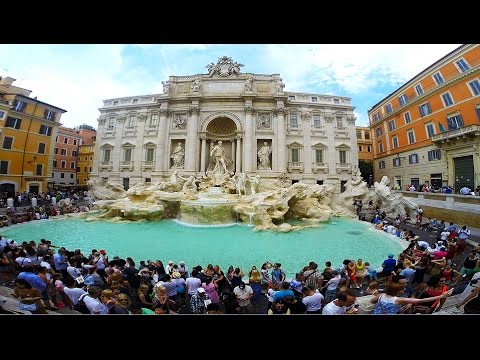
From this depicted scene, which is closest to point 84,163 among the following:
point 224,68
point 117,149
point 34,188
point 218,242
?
point 117,149

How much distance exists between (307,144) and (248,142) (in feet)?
16.5

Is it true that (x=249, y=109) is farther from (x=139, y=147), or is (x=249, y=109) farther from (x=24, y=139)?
(x=24, y=139)

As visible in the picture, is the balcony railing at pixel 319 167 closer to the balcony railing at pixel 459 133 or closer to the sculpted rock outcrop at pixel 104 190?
the balcony railing at pixel 459 133

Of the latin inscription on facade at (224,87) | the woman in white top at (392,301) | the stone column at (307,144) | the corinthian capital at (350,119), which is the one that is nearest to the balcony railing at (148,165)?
the latin inscription on facade at (224,87)

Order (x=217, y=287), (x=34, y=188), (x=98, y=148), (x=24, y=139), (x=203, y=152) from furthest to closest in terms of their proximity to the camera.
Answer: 1. (x=203, y=152)
2. (x=98, y=148)
3. (x=34, y=188)
4. (x=24, y=139)
5. (x=217, y=287)

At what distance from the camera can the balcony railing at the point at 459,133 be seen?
7363mm

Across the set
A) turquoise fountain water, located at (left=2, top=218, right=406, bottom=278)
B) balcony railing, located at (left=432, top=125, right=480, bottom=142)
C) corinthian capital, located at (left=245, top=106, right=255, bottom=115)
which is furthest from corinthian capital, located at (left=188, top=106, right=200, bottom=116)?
balcony railing, located at (left=432, top=125, right=480, bottom=142)

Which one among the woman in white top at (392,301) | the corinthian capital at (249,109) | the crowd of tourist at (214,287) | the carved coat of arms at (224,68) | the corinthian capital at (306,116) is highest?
the carved coat of arms at (224,68)

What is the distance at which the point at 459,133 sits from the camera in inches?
315

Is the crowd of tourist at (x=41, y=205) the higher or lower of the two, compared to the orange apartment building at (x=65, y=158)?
lower

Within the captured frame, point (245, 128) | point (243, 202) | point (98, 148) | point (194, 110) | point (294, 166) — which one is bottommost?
point (243, 202)

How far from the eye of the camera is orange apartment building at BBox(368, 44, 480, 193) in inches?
280

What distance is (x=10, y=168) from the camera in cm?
708

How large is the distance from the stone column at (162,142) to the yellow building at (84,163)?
593 cm
